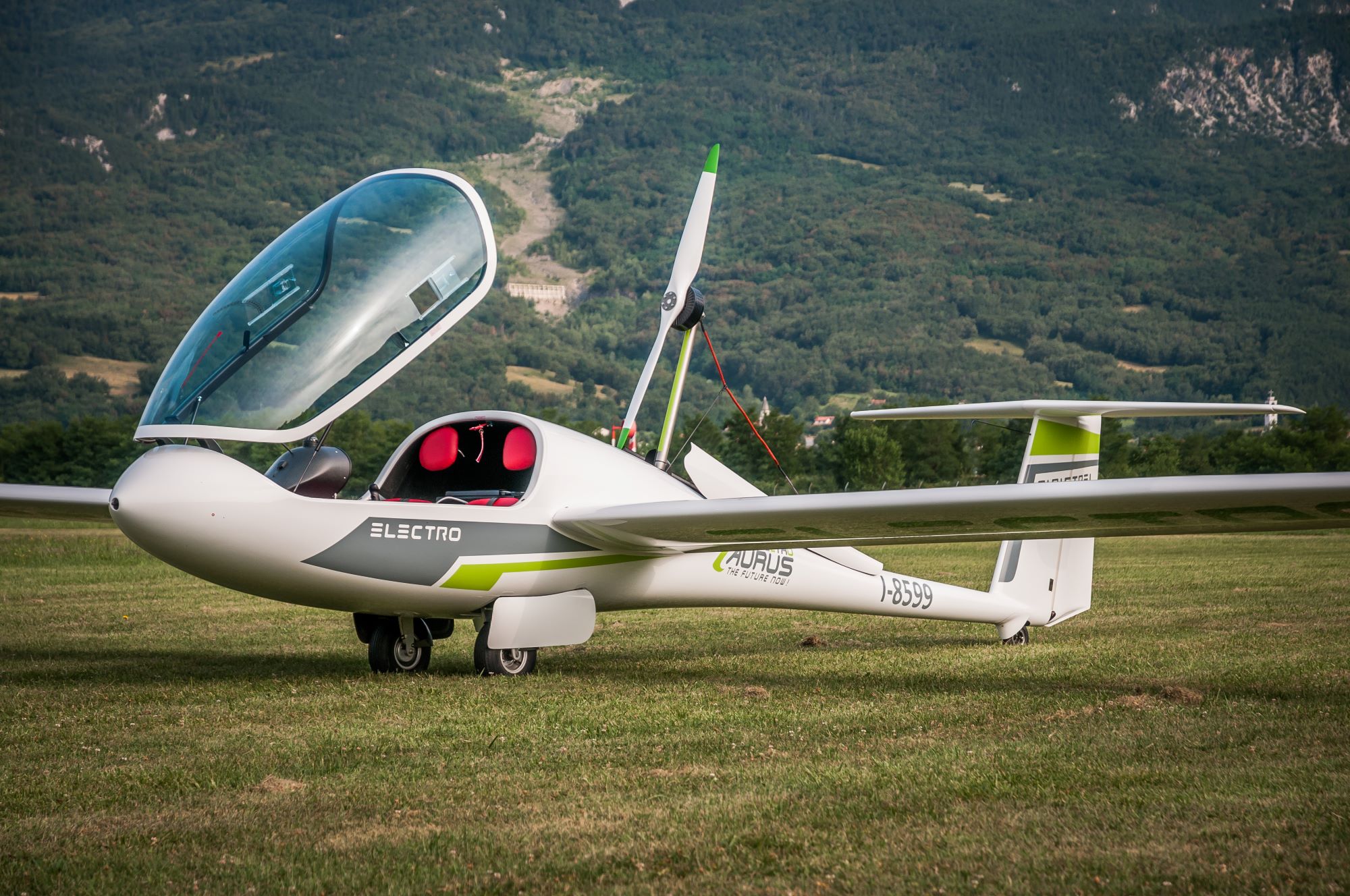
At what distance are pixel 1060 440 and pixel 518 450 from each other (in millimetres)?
4972

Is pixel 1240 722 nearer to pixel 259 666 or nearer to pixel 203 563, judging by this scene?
pixel 203 563

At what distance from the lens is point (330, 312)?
28.1ft

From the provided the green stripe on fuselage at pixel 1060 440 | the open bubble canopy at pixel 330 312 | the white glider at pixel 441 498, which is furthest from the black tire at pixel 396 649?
the green stripe on fuselage at pixel 1060 440

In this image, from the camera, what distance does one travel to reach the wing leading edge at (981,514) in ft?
A: 26.3

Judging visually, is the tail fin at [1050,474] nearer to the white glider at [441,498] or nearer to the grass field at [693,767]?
the white glider at [441,498]

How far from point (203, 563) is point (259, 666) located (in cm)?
Result: 239

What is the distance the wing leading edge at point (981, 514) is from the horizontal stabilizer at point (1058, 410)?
3.32 ft

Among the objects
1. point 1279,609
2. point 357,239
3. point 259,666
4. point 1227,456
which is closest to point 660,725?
point 357,239

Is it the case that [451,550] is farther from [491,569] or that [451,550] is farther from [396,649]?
[396,649]

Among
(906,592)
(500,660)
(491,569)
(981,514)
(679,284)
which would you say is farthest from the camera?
(679,284)

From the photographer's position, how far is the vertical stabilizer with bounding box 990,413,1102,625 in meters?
12.0

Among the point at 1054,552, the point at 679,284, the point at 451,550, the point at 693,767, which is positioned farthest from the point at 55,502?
the point at 1054,552

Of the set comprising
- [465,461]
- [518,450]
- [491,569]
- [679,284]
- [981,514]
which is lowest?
[491,569]

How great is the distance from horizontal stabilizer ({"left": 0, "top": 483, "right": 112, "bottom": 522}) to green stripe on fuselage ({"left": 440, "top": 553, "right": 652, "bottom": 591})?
3.45 meters
